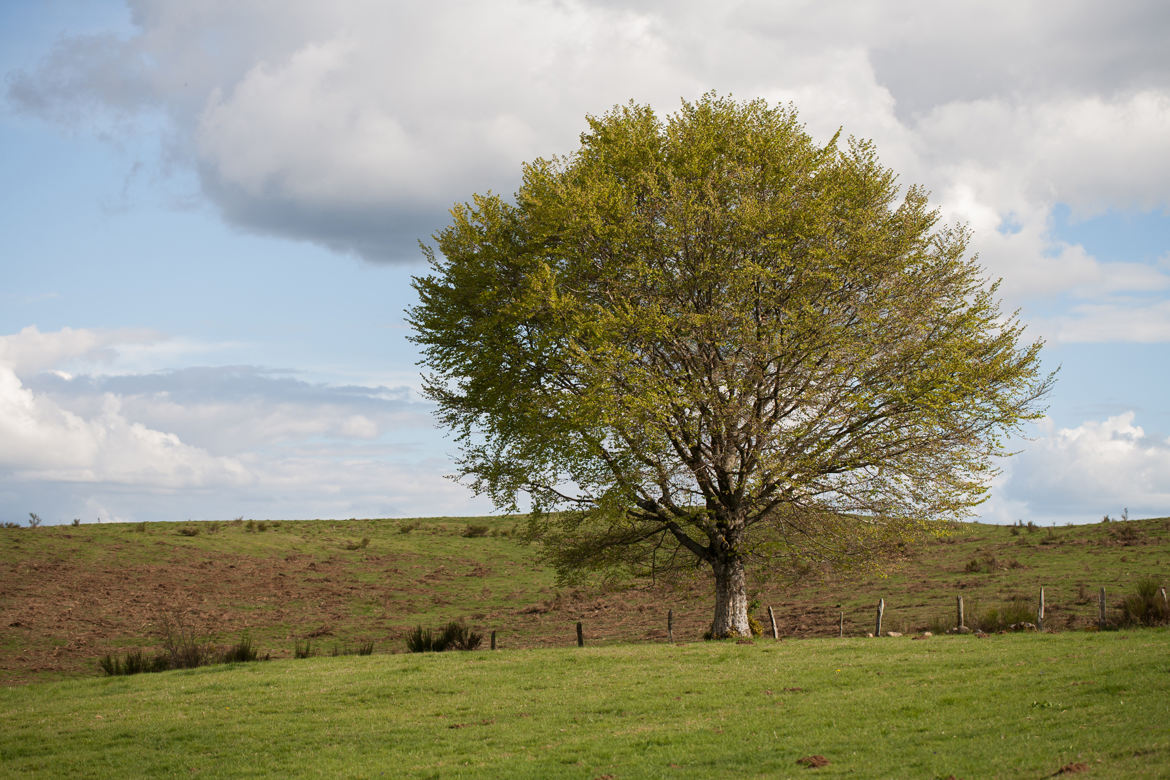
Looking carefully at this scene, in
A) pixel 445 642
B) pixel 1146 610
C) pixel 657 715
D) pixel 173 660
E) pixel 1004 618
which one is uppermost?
pixel 1146 610

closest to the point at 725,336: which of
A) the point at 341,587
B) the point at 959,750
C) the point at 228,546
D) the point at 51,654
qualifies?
the point at 959,750

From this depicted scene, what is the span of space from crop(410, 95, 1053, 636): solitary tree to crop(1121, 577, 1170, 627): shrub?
7.10m

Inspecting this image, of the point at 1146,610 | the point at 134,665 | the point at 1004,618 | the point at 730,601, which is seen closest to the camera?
the point at 1146,610

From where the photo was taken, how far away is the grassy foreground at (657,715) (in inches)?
564

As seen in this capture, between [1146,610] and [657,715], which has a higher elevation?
[1146,610]

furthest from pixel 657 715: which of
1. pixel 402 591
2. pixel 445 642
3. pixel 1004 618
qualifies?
pixel 402 591

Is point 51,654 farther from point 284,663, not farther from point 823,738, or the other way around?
point 823,738

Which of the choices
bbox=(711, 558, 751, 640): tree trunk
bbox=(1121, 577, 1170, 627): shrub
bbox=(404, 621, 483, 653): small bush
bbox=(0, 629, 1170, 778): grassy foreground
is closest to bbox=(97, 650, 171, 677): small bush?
bbox=(0, 629, 1170, 778): grassy foreground

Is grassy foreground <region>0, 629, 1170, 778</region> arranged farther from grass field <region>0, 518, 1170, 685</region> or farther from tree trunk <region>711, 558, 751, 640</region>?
grass field <region>0, 518, 1170, 685</region>

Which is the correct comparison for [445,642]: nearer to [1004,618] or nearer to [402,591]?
[402,591]

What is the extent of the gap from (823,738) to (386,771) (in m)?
8.39

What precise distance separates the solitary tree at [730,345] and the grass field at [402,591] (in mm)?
3857

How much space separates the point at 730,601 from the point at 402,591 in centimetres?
3081

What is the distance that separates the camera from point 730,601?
32156 millimetres
